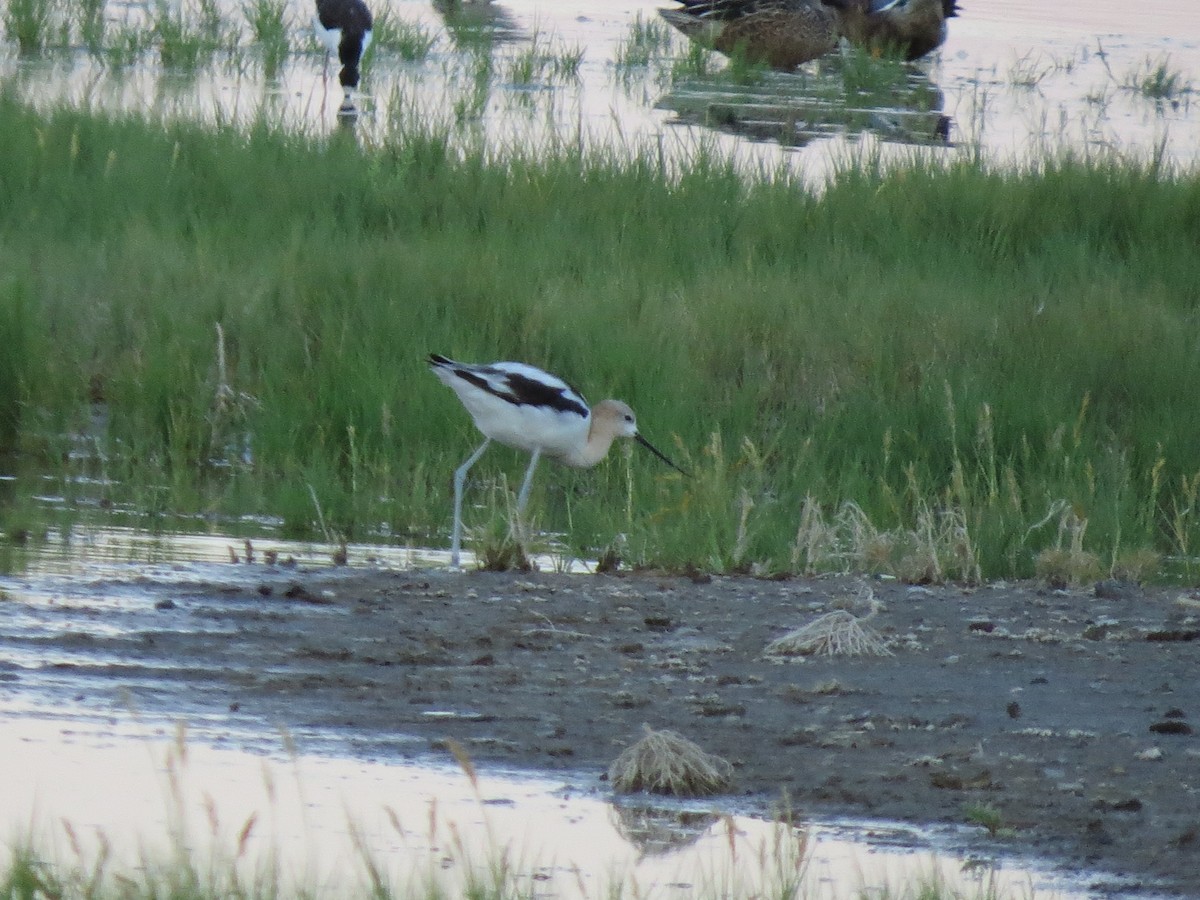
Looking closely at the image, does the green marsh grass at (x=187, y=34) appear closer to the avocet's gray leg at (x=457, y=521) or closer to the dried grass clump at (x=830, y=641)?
the avocet's gray leg at (x=457, y=521)

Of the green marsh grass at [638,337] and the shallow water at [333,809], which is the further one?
the green marsh grass at [638,337]

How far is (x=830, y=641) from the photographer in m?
5.55

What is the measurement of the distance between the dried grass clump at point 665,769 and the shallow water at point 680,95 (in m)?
8.13

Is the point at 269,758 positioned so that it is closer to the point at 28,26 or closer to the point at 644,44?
the point at 28,26

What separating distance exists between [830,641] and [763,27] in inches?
623

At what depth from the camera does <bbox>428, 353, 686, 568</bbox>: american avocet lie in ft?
23.9

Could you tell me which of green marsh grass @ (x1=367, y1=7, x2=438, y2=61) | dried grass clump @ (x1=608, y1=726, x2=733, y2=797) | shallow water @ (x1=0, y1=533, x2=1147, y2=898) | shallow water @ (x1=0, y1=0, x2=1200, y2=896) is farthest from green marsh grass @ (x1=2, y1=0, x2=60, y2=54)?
dried grass clump @ (x1=608, y1=726, x2=733, y2=797)

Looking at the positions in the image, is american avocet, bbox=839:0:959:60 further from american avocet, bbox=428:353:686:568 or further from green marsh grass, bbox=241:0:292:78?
american avocet, bbox=428:353:686:568

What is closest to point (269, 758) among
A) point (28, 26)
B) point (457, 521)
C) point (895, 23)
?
point (457, 521)

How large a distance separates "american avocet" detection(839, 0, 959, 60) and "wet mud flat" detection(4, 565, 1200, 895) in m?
16.0

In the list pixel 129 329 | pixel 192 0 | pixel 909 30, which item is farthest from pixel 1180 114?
pixel 129 329

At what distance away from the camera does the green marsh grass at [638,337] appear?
7.63 metres

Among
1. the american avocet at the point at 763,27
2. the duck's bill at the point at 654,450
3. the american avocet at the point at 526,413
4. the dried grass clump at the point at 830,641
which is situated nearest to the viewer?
the dried grass clump at the point at 830,641

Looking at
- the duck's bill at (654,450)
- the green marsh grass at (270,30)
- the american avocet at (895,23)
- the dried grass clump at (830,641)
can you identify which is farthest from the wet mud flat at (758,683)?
the american avocet at (895,23)
